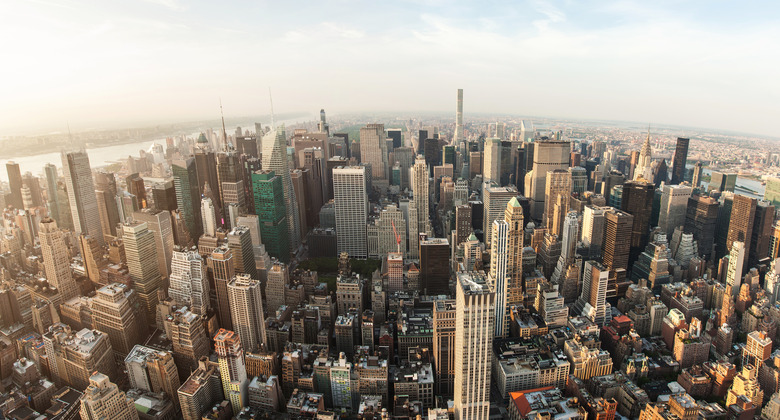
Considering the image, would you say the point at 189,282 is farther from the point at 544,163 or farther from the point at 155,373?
the point at 544,163

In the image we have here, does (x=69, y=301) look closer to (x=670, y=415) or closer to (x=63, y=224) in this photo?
(x=63, y=224)

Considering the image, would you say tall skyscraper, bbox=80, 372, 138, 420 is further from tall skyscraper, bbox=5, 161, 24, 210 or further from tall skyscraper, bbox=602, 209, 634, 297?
tall skyscraper, bbox=602, 209, 634, 297

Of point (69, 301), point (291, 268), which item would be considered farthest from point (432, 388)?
point (69, 301)

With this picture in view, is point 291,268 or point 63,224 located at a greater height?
point 63,224

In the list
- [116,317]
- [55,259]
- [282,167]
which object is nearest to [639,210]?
[282,167]

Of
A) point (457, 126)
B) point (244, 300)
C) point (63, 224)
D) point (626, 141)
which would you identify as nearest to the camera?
point (244, 300)

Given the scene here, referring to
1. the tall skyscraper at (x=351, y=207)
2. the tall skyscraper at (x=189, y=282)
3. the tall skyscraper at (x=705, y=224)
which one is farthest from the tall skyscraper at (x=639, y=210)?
the tall skyscraper at (x=189, y=282)
